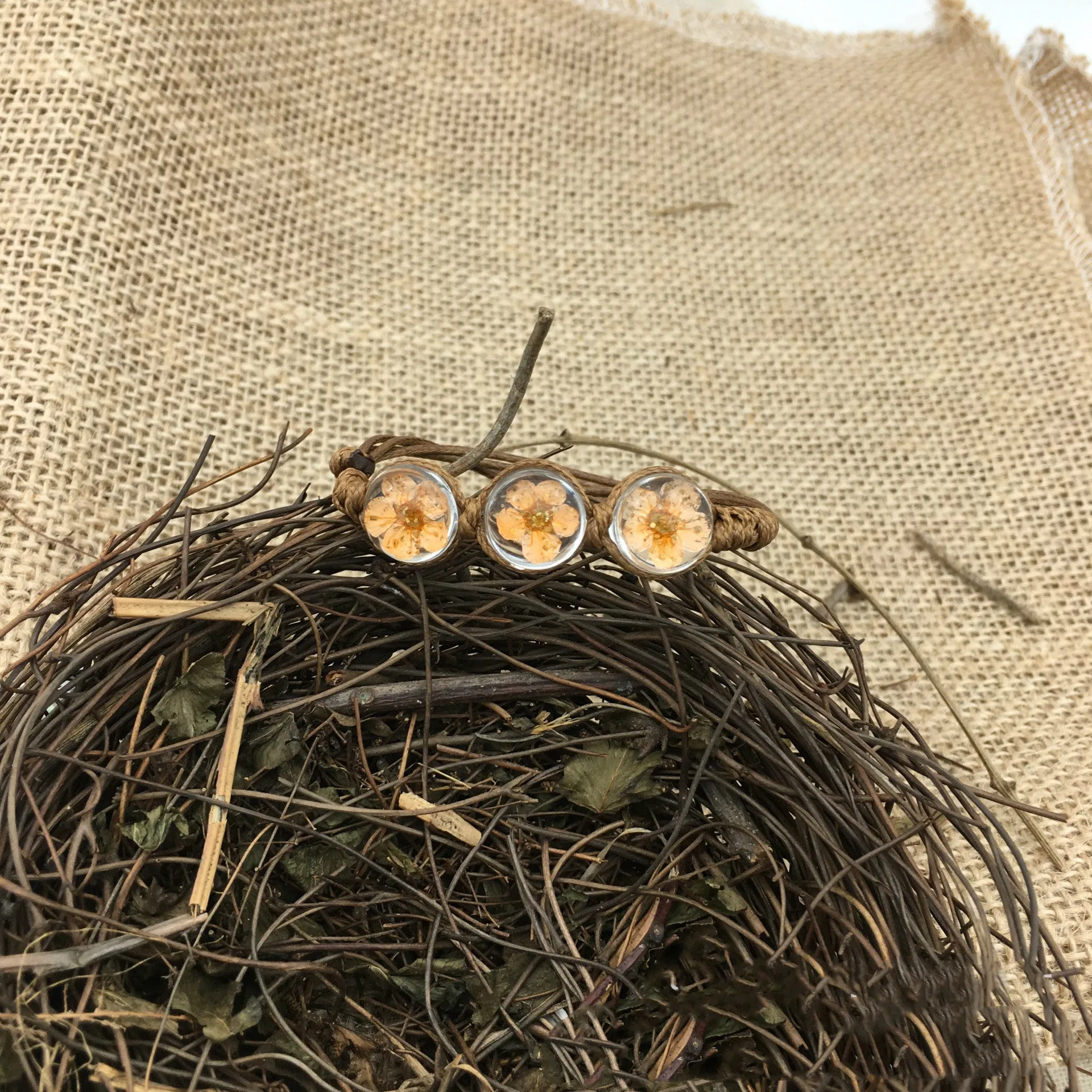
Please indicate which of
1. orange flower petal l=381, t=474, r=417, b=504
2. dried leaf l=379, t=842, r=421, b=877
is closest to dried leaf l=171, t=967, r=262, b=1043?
dried leaf l=379, t=842, r=421, b=877

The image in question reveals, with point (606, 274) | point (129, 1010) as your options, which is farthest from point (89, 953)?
point (606, 274)

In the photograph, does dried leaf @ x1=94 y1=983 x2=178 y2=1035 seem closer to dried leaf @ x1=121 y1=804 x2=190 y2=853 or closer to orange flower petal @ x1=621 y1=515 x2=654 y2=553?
dried leaf @ x1=121 y1=804 x2=190 y2=853

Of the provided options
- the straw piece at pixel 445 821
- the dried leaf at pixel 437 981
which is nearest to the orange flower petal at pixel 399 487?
the straw piece at pixel 445 821

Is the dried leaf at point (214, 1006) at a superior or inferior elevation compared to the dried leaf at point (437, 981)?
inferior

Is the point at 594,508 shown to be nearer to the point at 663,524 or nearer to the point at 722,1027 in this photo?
the point at 663,524

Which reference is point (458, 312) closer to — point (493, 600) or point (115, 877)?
point (493, 600)

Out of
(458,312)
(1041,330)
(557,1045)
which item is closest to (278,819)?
(557,1045)

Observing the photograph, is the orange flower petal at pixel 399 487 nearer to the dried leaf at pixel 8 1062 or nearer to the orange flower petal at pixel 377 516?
the orange flower petal at pixel 377 516
